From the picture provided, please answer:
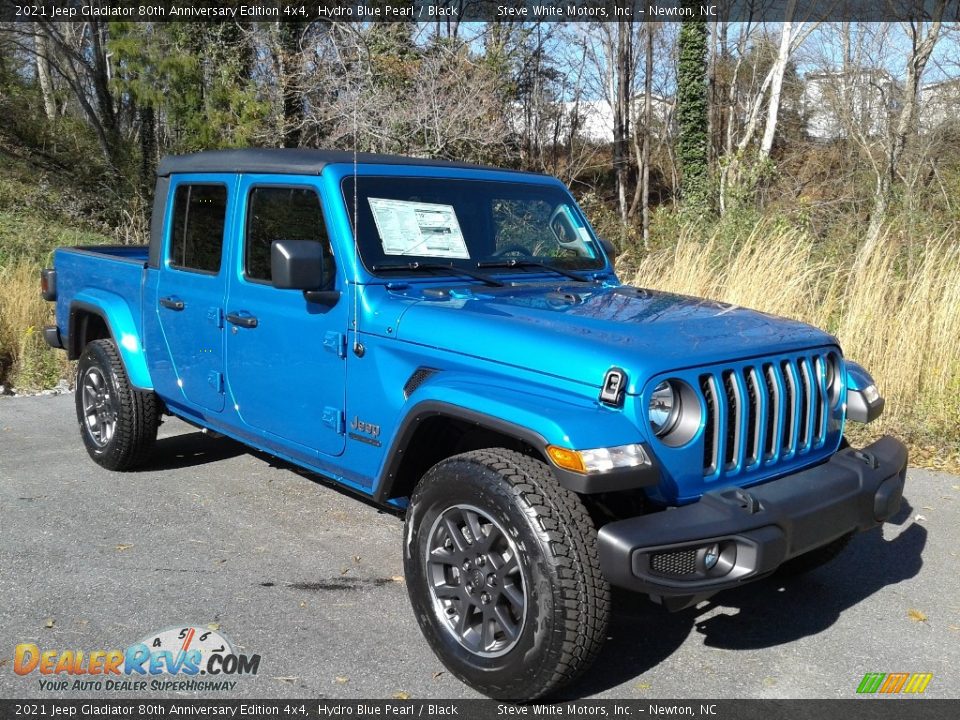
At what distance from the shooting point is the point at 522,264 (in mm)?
4266

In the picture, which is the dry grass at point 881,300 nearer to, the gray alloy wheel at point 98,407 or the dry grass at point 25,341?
the gray alloy wheel at point 98,407

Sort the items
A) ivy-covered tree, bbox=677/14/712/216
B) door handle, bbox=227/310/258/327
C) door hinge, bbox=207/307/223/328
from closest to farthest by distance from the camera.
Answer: door handle, bbox=227/310/258/327
door hinge, bbox=207/307/223/328
ivy-covered tree, bbox=677/14/712/216

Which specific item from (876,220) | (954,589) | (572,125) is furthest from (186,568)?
(572,125)

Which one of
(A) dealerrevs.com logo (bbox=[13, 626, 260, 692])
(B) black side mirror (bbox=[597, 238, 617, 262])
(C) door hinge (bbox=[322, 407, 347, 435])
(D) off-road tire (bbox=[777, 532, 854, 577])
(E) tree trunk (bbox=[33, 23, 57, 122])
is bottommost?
(A) dealerrevs.com logo (bbox=[13, 626, 260, 692])

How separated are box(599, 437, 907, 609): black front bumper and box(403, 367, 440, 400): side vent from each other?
1019 millimetres

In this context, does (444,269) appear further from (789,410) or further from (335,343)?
(789,410)

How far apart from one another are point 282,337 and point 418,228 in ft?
2.63

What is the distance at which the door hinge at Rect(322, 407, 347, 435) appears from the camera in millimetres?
3848

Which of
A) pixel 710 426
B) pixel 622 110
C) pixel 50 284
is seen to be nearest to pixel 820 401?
pixel 710 426

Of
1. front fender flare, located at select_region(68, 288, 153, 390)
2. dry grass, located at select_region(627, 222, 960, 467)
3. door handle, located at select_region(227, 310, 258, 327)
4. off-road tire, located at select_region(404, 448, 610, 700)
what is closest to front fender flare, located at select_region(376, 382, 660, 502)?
off-road tire, located at select_region(404, 448, 610, 700)

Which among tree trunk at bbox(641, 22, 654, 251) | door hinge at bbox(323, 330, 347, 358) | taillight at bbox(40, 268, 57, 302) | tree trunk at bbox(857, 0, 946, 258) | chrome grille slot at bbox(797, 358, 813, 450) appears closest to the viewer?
chrome grille slot at bbox(797, 358, 813, 450)

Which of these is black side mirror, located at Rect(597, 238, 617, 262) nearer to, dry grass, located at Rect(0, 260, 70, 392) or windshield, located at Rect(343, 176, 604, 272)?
windshield, located at Rect(343, 176, 604, 272)

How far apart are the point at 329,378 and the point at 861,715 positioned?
2.42m

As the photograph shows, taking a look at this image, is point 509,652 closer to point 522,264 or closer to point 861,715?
point 861,715
